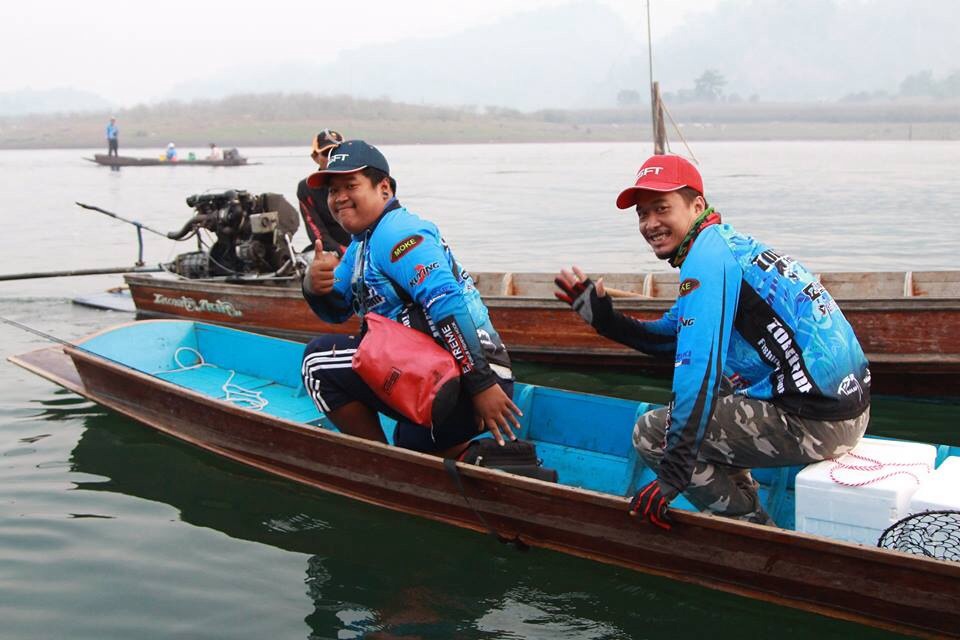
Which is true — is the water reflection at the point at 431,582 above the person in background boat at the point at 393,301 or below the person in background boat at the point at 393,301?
below

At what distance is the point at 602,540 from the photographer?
194 inches

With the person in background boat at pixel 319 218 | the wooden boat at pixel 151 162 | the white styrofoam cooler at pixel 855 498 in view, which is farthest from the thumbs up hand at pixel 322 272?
the wooden boat at pixel 151 162

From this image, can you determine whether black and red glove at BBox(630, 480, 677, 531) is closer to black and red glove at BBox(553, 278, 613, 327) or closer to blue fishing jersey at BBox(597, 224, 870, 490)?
blue fishing jersey at BBox(597, 224, 870, 490)

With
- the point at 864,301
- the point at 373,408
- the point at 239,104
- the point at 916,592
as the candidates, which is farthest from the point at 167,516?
the point at 239,104

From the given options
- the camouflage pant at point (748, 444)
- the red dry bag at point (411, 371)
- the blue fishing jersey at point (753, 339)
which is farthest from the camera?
the red dry bag at point (411, 371)

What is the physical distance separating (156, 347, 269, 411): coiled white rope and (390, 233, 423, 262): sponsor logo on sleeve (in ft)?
9.19

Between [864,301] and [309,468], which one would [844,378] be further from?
[864,301]

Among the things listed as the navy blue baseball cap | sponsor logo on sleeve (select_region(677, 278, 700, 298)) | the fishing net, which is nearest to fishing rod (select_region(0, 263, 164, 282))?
the navy blue baseball cap

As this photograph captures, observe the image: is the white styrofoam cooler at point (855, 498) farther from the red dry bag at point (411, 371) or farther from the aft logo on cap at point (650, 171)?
the red dry bag at point (411, 371)

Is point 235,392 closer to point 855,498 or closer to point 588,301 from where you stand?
point 588,301

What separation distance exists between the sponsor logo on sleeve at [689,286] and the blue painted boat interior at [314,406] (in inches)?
67.3

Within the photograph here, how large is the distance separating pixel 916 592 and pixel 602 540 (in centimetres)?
152

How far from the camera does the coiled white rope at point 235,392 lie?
24.9ft

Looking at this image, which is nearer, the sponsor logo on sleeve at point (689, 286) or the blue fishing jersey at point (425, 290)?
the sponsor logo on sleeve at point (689, 286)
